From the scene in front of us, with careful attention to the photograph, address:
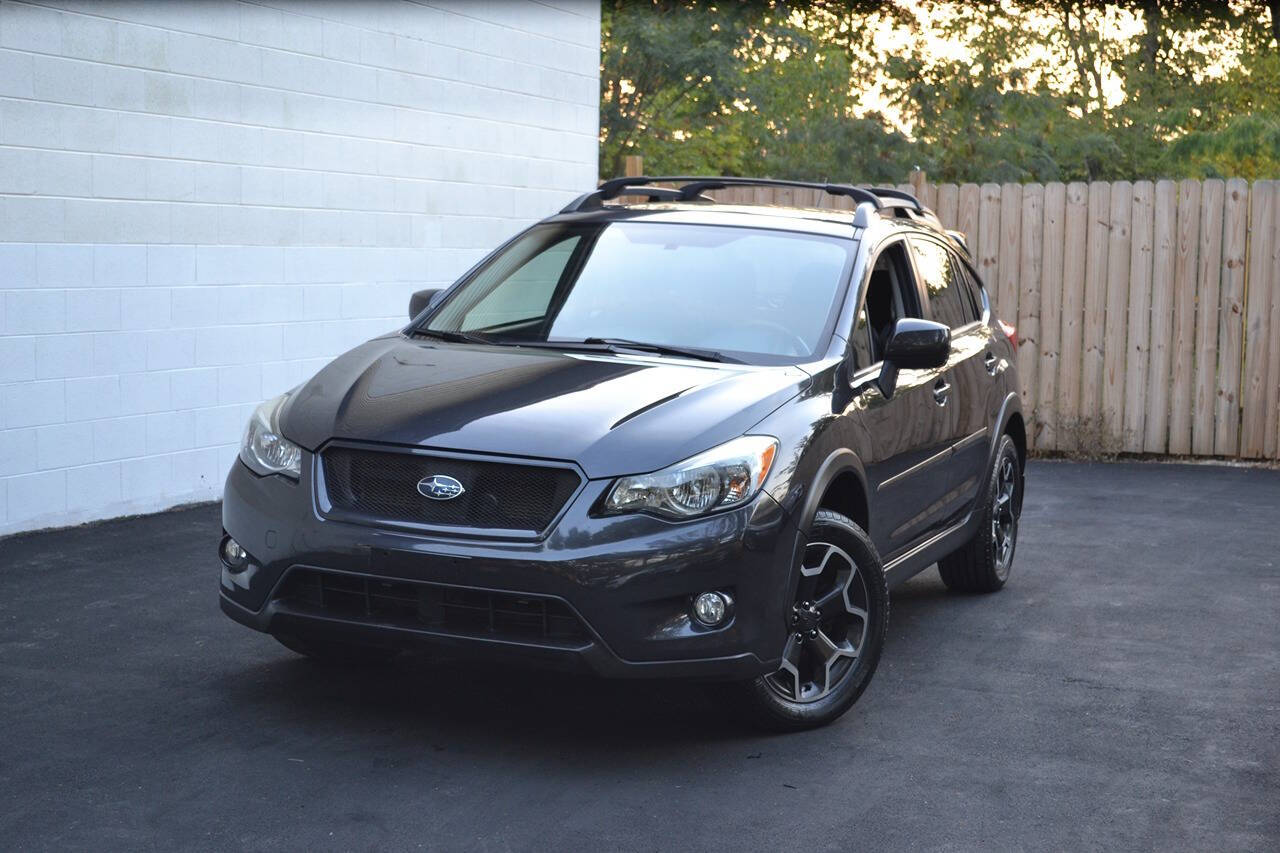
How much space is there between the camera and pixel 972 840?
4352 mm

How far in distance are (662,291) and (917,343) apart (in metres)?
0.98

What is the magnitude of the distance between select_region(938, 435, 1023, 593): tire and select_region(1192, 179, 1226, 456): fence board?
15.7 ft

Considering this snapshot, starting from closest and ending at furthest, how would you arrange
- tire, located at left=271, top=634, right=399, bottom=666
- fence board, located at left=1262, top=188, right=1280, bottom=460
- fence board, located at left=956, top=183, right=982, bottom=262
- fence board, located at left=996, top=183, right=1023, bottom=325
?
tire, located at left=271, top=634, right=399, bottom=666
fence board, located at left=1262, top=188, right=1280, bottom=460
fence board, located at left=996, top=183, right=1023, bottom=325
fence board, located at left=956, top=183, right=982, bottom=262

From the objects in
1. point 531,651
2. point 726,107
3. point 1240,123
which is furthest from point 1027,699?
point 726,107

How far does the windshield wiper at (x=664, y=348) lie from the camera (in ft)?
18.3

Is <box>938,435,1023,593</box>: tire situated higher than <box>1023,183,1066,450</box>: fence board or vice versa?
<box>1023,183,1066,450</box>: fence board

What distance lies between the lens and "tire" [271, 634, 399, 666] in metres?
5.75

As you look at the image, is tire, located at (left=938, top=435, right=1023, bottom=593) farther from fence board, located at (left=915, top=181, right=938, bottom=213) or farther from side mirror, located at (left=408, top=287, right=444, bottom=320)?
fence board, located at (left=915, top=181, right=938, bottom=213)

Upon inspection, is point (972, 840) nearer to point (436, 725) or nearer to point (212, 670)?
point (436, 725)

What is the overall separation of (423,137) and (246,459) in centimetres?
606

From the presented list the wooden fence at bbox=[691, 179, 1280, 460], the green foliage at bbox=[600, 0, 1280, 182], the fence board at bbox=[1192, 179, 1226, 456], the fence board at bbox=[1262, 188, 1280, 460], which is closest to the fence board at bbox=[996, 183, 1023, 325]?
the wooden fence at bbox=[691, 179, 1280, 460]

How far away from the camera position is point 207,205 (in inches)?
365

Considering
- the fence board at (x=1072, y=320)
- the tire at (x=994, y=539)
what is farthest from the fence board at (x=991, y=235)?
the tire at (x=994, y=539)

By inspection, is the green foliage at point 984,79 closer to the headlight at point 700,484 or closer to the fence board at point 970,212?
the fence board at point 970,212
